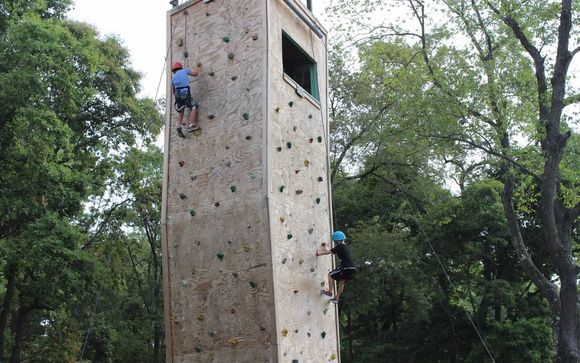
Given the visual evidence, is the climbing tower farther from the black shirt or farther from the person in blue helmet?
the black shirt

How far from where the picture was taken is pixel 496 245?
62.0ft

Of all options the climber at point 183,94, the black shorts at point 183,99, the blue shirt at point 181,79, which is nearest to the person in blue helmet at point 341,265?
the climber at point 183,94

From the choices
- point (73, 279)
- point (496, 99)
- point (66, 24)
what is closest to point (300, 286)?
point (496, 99)

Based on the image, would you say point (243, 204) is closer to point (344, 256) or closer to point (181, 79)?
point (344, 256)

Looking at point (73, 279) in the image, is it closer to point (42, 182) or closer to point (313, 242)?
point (42, 182)

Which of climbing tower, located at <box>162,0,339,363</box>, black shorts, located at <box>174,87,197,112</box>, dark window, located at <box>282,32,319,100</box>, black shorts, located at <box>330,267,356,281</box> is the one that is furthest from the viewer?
dark window, located at <box>282,32,319,100</box>

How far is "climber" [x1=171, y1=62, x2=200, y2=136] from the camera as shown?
7.34 meters

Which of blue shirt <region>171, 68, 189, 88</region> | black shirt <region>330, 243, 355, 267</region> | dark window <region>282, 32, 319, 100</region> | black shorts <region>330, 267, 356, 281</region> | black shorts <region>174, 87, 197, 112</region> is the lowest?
black shorts <region>330, 267, 356, 281</region>

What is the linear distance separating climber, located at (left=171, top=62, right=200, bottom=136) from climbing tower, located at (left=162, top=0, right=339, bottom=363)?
0.11 metres

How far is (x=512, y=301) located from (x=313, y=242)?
12.1 m

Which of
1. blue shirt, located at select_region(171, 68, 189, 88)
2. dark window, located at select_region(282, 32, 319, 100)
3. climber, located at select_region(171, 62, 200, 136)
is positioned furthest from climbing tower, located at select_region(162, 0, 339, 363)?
dark window, located at select_region(282, 32, 319, 100)

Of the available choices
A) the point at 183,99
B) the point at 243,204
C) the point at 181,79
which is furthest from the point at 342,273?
the point at 181,79

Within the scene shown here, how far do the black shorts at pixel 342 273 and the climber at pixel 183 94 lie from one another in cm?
260

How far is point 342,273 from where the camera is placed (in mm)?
7535
